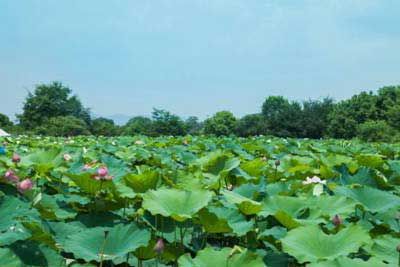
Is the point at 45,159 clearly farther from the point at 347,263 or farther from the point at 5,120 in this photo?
the point at 5,120

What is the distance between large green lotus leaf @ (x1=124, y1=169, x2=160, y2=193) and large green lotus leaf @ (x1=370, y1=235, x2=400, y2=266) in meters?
0.63

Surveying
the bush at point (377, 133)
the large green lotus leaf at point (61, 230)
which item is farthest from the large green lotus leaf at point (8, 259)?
the bush at point (377, 133)

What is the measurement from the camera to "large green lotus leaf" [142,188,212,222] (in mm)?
1212

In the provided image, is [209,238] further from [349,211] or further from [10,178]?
[10,178]

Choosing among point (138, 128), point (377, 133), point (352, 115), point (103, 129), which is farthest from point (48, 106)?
point (377, 133)

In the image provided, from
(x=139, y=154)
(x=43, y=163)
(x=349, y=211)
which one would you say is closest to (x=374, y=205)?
(x=349, y=211)

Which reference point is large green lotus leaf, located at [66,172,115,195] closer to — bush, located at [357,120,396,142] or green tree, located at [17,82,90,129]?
bush, located at [357,120,396,142]

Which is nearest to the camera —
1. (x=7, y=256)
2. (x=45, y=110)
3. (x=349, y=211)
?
(x=7, y=256)

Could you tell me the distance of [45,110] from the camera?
2073 inches

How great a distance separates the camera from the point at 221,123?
5678 centimetres

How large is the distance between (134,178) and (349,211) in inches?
23.7

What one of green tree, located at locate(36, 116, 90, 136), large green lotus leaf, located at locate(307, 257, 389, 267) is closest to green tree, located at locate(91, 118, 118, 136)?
green tree, located at locate(36, 116, 90, 136)

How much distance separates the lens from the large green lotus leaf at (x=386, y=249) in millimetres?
1071

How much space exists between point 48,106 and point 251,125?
2128 centimetres
